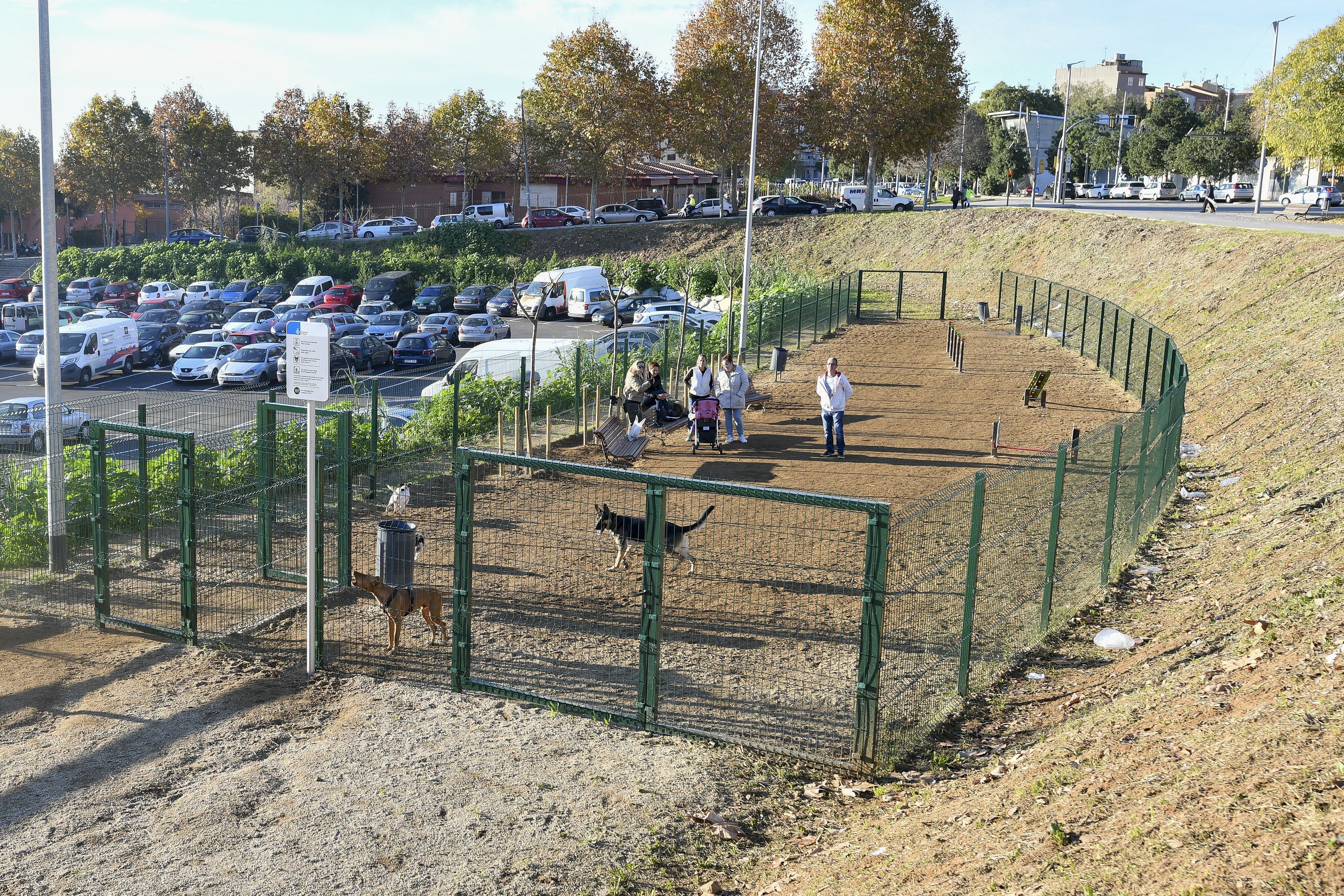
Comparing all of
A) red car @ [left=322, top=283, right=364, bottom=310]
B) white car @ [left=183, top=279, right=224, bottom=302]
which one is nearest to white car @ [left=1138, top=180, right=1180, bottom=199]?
red car @ [left=322, top=283, right=364, bottom=310]

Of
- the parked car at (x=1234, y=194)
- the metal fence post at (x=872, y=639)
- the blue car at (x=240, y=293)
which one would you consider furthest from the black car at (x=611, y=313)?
the parked car at (x=1234, y=194)

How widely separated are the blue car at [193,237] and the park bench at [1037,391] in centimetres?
5413

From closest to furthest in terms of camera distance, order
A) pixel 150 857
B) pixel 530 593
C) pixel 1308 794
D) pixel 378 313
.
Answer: pixel 1308 794, pixel 150 857, pixel 530 593, pixel 378 313

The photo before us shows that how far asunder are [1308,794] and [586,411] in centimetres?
1551

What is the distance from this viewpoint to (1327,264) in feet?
83.3

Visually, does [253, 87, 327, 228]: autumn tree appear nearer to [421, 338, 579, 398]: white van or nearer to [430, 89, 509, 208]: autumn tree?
[430, 89, 509, 208]: autumn tree

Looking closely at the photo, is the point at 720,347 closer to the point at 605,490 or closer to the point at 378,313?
the point at 605,490

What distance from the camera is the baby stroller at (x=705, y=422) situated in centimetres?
1812

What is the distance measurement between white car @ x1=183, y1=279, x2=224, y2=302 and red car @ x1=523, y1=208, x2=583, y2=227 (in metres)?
17.8

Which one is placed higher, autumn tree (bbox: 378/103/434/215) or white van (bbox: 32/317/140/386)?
autumn tree (bbox: 378/103/434/215)

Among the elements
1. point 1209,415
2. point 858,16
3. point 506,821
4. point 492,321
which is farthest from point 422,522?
point 858,16

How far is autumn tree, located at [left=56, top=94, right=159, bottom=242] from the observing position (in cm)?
7344

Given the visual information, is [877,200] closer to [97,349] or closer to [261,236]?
[261,236]

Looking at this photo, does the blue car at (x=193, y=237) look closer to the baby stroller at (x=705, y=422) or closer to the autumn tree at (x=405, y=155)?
the autumn tree at (x=405, y=155)
